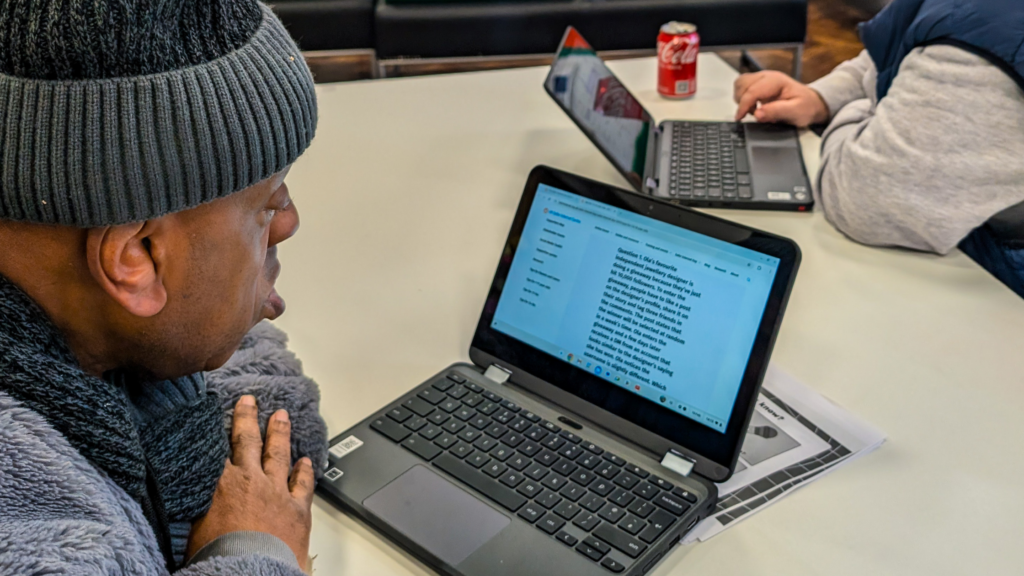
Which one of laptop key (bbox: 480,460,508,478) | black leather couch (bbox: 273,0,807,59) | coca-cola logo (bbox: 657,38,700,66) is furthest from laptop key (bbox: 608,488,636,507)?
black leather couch (bbox: 273,0,807,59)

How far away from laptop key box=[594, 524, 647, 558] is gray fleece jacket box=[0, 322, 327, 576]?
255 millimetres

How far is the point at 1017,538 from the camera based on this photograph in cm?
81

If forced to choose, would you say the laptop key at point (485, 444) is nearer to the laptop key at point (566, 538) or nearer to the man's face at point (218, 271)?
the laptop key at point (566, 538)

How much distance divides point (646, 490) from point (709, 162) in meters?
0.75

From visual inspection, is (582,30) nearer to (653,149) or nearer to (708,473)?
(653,149)

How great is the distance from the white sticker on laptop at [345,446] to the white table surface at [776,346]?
0.16ft

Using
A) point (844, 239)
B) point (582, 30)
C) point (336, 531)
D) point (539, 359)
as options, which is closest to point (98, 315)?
point (336, 531)

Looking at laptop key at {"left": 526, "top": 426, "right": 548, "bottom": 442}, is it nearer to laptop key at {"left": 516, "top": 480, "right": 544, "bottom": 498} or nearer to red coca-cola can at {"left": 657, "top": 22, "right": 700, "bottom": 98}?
laptop key at {"left": 516, "top": 480, "right": 544, "bottom": 498}

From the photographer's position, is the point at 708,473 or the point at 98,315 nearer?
the point at 98,315

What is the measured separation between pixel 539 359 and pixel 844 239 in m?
0.55

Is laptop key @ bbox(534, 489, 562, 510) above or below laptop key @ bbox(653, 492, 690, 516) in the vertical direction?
above

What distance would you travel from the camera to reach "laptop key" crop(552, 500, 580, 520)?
810 mm

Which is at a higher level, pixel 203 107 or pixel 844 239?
pixel 203 107

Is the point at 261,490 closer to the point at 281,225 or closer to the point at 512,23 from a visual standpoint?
the point at 281,225
